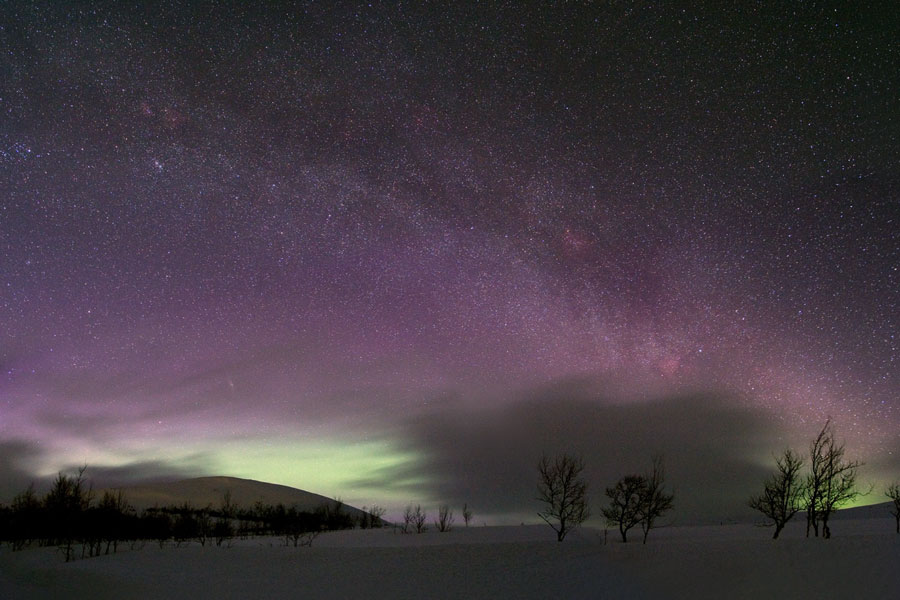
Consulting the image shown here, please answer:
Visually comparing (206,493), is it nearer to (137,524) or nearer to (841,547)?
(137,524)

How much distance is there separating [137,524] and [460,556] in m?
77.2

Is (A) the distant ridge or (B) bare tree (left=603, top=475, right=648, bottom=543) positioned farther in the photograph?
(A) the distant ridge

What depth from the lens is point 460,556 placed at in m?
32.7

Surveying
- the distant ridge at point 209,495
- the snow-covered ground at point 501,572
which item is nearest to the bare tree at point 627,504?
the snow-covered ground at point 501,572

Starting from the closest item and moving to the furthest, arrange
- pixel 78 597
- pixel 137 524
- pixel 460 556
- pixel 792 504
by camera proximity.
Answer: pixel 78 597 → pixel 460 556 → pixel 792 504 → pixel 137 524

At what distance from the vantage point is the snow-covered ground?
21.7 m

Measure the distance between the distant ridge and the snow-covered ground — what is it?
138675 mm

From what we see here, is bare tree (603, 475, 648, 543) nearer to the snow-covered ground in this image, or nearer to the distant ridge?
the snow-covered ground

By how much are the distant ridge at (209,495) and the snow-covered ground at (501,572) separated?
13867 cm

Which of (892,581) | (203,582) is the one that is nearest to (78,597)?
(203,582)

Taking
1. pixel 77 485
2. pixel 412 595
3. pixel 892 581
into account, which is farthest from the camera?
pixel 77 485

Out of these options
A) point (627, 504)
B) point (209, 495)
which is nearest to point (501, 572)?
point (627, 504)

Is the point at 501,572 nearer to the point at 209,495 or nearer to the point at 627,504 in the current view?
the point at 627,504

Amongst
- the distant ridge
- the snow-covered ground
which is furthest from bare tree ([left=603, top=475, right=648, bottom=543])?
the distant ridge
